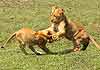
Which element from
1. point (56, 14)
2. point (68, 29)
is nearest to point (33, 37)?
point (56, 14)

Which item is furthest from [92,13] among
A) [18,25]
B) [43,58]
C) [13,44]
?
[43,58]

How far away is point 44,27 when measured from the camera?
731 inches

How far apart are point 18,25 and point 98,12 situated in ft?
18.3

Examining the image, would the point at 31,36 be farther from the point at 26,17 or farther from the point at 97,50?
the point at 26,17

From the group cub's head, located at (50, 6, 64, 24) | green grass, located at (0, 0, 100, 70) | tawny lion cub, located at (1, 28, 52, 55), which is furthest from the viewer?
tawny lion cub, located at (1, 28, 52, 55)

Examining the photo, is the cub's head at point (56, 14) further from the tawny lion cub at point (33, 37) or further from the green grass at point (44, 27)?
the green grass at point (44, 27)

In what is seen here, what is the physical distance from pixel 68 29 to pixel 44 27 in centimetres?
688

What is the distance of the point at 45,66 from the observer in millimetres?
9852

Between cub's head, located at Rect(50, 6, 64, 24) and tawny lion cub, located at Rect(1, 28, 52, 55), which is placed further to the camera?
tawny lion cub, located at Rect(1, 28, 52, 55)

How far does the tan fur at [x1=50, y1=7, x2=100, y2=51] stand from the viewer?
11.3 meters

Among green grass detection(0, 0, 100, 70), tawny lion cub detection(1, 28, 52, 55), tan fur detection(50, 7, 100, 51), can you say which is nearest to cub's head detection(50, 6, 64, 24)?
tan fur detection(50, 7, 100, 51)

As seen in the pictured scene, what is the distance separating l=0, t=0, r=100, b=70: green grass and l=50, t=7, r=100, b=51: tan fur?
1.23ft

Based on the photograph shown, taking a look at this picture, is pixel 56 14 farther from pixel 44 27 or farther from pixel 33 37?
pixel 44 27

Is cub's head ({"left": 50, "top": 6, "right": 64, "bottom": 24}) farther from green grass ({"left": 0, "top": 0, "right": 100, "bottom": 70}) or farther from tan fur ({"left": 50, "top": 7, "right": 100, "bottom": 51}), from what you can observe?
green grass ({"left": 0, "top": 0, "right": 100, "bottom": 70})
